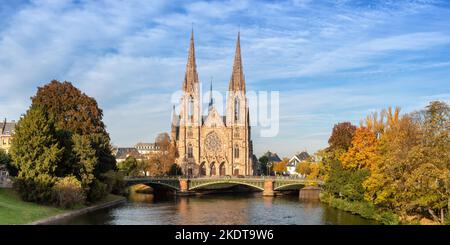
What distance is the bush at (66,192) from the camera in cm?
5009

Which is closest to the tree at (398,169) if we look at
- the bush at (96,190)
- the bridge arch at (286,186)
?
the bush at (96,190)

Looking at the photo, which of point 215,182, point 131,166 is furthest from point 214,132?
point 215,182

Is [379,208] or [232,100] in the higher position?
[232,100]

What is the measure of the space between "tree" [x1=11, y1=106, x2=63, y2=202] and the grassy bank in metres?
30.8

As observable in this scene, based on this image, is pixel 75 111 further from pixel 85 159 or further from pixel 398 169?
pixel 398 169

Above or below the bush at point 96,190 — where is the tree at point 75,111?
above

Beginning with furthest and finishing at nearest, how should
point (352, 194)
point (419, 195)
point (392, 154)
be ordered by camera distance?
point (352, 194), point (392, 154), point (419, 195)

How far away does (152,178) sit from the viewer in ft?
302

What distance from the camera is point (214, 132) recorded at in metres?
135

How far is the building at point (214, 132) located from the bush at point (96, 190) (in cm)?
6986

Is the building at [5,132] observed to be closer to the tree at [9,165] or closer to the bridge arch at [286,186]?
the tree at [9,165]

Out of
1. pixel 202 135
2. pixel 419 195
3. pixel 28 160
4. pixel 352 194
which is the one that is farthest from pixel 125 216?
pixel 202 135

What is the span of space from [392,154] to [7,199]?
112 ft
